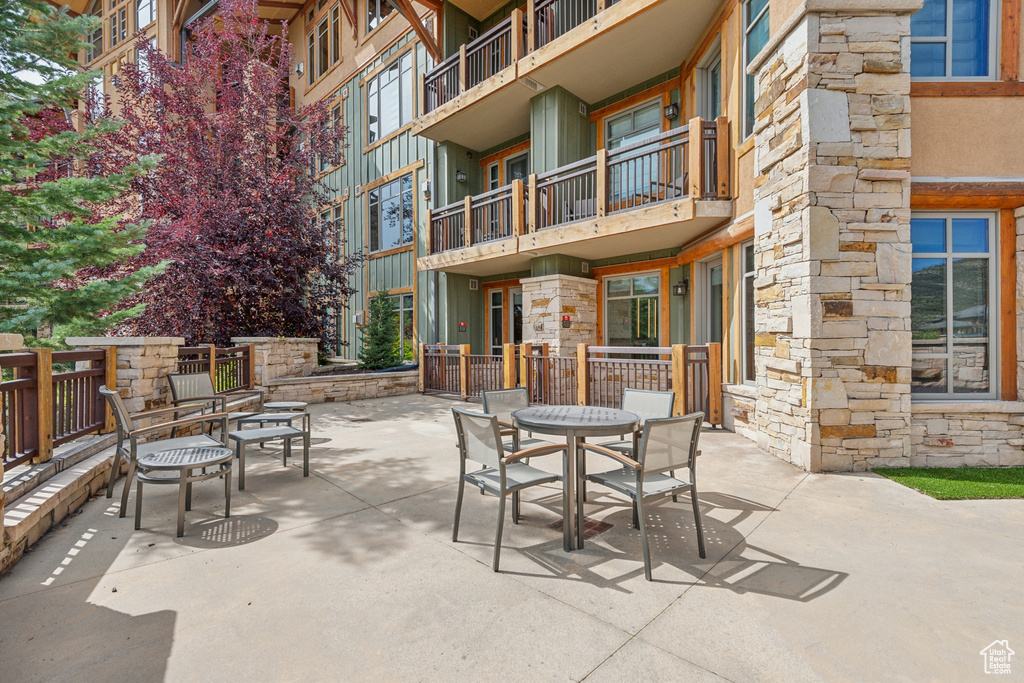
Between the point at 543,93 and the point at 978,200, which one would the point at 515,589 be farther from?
the point at 543,93

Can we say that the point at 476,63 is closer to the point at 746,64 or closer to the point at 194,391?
the point at 746,64

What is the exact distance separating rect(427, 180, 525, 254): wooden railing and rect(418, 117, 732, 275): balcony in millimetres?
24

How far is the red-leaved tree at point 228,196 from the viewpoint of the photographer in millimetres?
9820

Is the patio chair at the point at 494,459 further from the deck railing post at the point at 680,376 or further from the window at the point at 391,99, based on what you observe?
the window at the point at 391,99

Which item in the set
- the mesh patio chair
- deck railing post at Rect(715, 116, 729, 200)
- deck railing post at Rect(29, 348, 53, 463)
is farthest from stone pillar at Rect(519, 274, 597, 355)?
deck railing post at Rect(29, 348, 53, 463)

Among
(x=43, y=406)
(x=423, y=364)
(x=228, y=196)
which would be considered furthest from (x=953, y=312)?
(x=228, y=196)

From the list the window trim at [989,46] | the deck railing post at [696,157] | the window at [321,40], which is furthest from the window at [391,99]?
the window trim at [989,46]

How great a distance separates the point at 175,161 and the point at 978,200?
47.1ft

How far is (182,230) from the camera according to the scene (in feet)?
30.5

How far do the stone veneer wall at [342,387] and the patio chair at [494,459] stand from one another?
7773mm

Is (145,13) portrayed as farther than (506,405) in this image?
Yes

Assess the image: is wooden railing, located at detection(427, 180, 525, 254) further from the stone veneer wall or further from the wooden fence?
the stone veneer wall

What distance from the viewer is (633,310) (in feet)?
34.5

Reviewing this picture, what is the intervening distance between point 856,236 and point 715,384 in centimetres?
293
